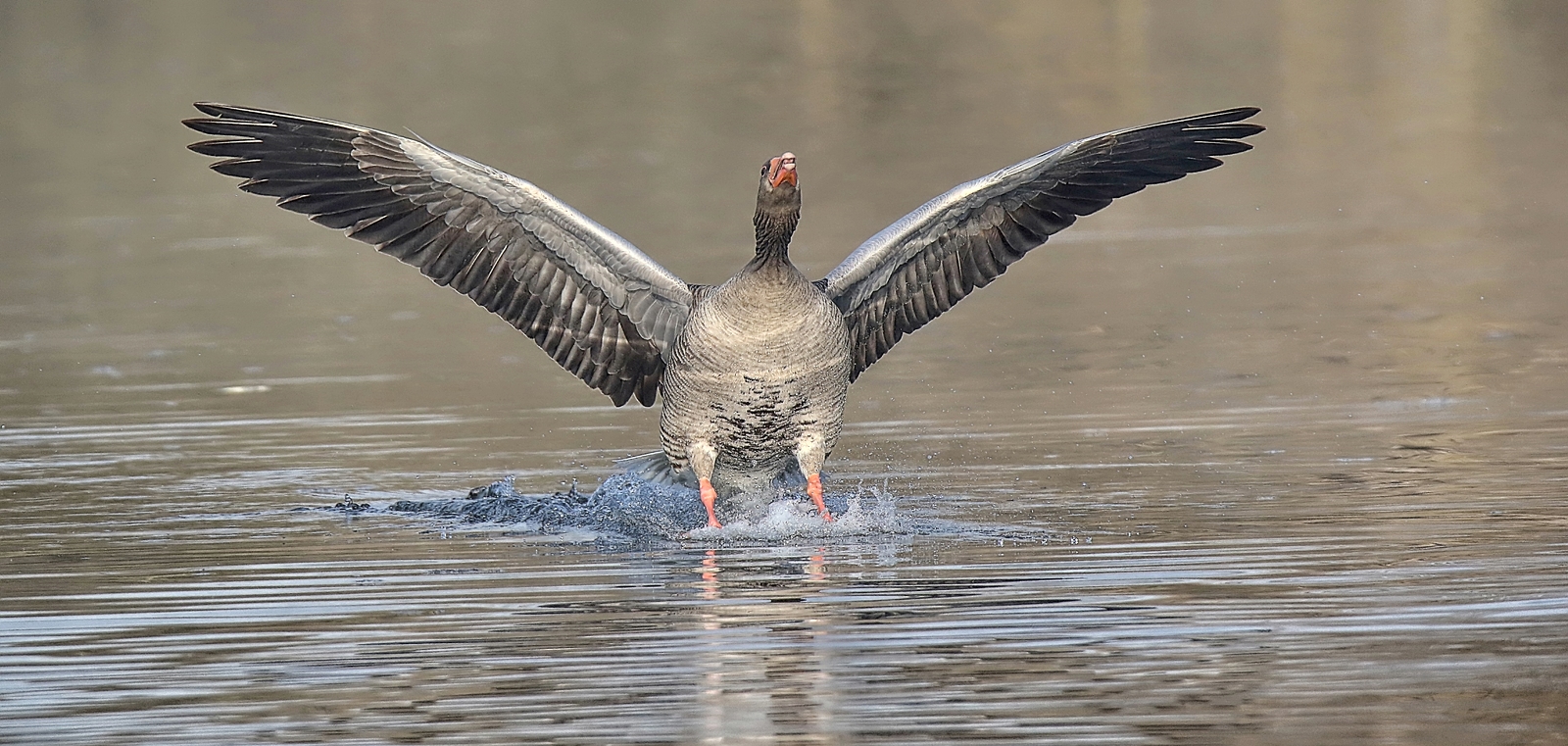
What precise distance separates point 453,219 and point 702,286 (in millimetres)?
1291

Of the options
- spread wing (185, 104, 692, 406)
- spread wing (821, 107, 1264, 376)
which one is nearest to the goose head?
spread wing (185, 104, 692, 406)

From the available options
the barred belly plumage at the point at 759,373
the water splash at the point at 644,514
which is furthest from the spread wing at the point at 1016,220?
the water splash at the point at 644,514

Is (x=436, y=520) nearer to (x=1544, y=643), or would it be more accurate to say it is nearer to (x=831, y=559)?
(x=831, y=559)

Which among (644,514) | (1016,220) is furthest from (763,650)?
(1016,220)

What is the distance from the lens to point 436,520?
10.4 metres

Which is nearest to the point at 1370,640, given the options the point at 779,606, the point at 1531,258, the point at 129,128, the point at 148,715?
the point at 779,606

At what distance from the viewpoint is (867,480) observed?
11.2 metres

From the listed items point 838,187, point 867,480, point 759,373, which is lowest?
point 867,480

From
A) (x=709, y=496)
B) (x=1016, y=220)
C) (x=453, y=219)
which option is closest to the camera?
(x=709, y=496)

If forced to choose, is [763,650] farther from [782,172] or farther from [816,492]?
[782,172]

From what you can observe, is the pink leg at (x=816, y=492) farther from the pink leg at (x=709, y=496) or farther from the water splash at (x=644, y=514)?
the pink leg at (x=709, y=496)

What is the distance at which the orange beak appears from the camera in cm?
1023

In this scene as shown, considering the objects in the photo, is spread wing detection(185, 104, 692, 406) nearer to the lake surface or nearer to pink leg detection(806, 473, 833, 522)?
the lake surface

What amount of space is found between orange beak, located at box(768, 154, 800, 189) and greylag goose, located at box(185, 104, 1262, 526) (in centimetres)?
2
